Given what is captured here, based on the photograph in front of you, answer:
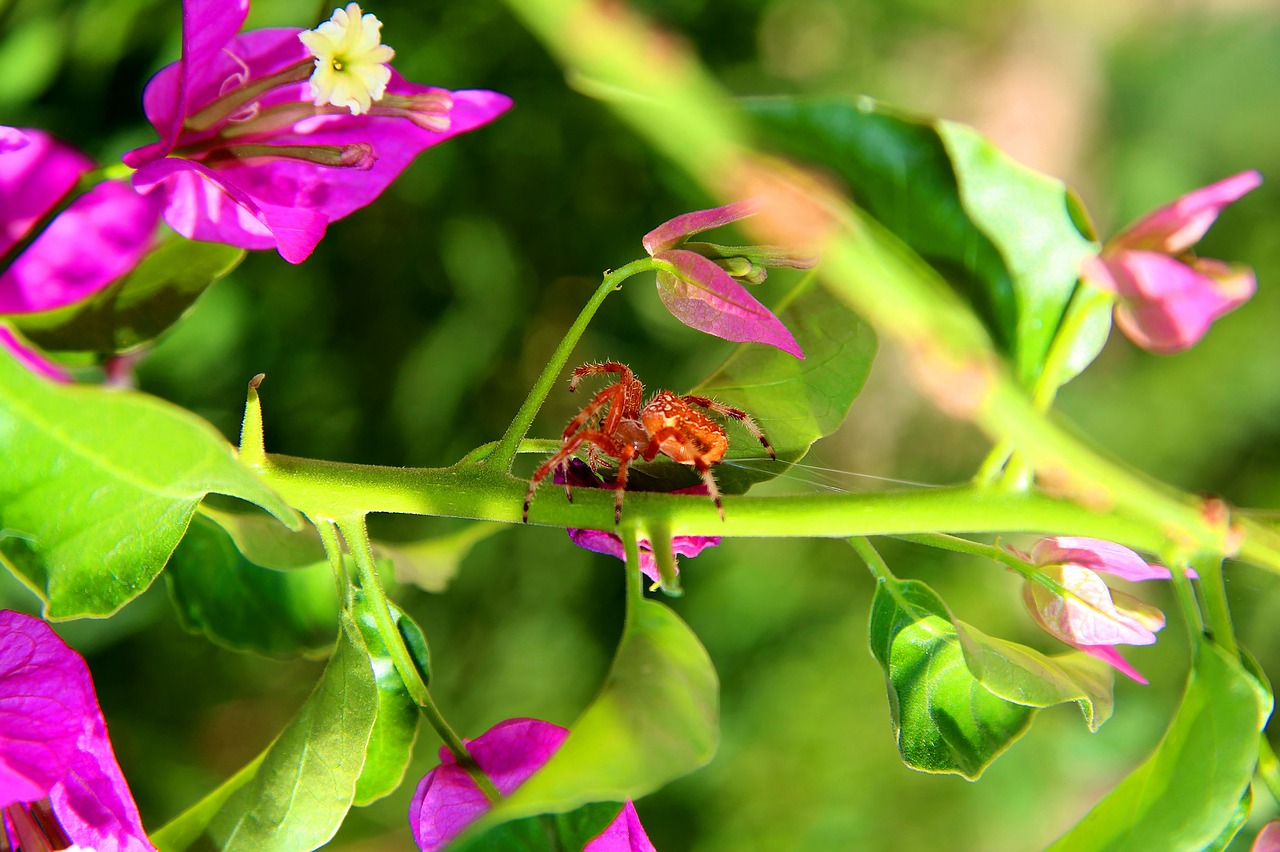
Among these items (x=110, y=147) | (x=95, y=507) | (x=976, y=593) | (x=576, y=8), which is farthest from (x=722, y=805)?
(x=576, y=8)

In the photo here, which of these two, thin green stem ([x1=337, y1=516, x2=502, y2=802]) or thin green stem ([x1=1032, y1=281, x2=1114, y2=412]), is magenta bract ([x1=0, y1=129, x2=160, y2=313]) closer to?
thin green stem ([x1=337, y1=516, x2=502, y2=802])

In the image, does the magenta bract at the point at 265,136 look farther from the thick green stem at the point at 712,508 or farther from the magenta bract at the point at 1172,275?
the magenta bract at the point at 1172,275

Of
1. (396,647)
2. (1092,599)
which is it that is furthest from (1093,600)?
(396,647)

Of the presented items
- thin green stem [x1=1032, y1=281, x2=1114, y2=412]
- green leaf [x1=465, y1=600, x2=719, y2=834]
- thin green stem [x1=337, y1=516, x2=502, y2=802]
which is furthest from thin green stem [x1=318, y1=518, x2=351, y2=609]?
thin green stem [x1=1032, y1=281, x2=1114, y2=412]

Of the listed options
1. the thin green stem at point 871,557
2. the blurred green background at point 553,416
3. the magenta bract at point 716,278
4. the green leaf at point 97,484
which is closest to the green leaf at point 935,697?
the thin green stem at point 871,557

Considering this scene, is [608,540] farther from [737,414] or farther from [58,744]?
[58,744]
